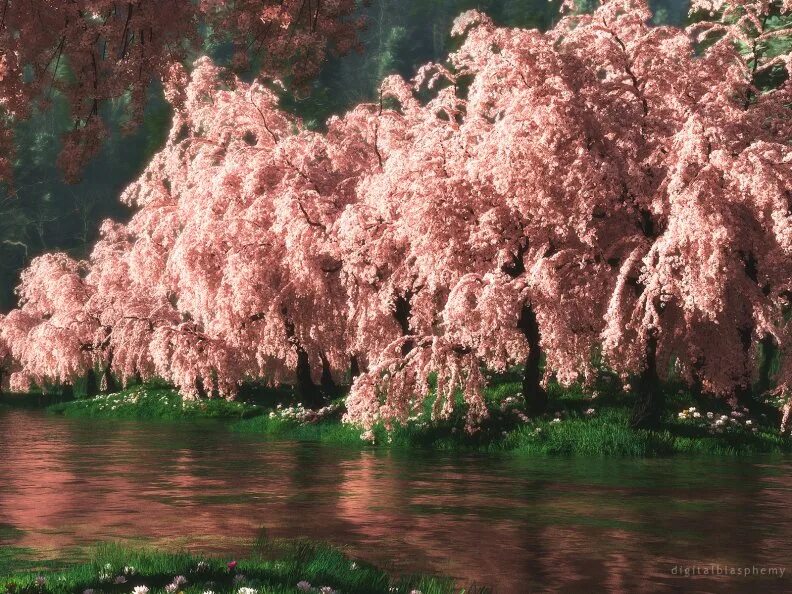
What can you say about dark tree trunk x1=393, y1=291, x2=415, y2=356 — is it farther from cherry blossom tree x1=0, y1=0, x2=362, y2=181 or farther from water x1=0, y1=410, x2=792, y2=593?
cherry blossom tree x1=0, y1=0, x2=362, y2=181

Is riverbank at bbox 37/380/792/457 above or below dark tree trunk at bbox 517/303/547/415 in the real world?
below

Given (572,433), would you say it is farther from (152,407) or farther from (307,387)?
(152,407)

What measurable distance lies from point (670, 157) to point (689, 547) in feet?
42.7

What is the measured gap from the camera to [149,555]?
1223cm

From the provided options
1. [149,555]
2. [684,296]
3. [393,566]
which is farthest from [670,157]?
[149,555]

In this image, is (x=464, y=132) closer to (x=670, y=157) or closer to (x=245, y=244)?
(x=670, y=157)

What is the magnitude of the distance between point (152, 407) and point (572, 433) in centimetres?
2350

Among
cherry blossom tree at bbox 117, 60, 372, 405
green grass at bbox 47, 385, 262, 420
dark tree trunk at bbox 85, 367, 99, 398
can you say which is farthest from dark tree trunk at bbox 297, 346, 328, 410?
dark tree trunk at bbox 85, 367, 99, 398

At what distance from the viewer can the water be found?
13656 millimetres

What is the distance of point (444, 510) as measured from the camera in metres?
18.0

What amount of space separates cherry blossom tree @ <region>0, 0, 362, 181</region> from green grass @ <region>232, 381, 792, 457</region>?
50.1 feet

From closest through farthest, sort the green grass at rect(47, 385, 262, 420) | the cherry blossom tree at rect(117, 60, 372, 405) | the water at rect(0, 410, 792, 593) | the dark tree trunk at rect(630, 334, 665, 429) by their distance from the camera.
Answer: the water at rect(0, 410, 792, 593)
the dark tree trunk at rect(630, 334, 665, 429)
the cherry blossom tree at rect(117, 60, 372, 405)
the green grass at rect(47, 385, 262, 420)

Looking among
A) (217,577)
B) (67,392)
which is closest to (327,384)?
(67,392)

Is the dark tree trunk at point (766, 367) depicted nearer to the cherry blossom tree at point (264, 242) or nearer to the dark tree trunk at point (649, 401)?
the dark tree trunk at point (649, 401)
